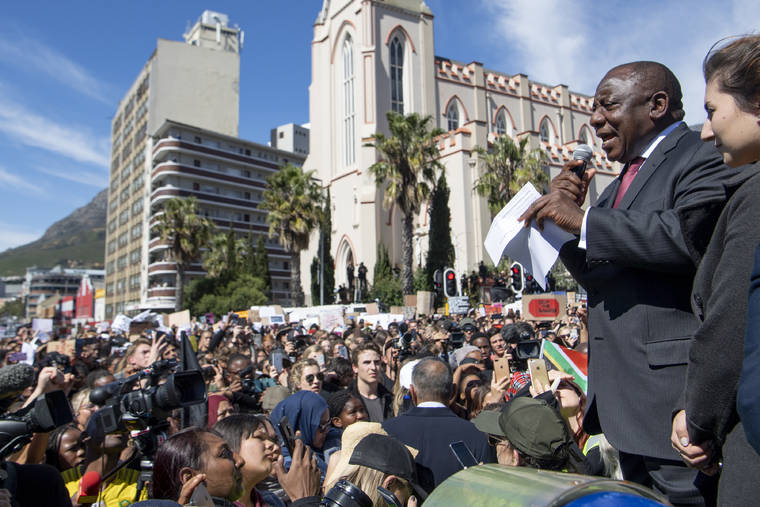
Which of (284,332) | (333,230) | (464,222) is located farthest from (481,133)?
(284,332)

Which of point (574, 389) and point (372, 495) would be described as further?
point (574, 389)

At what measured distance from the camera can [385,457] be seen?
2.48 m

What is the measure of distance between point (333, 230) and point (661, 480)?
37553 millimetres

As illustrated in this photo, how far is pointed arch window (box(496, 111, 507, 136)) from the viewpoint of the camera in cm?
4609

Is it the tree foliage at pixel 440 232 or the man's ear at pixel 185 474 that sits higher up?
the tree foliage at pixel 440 232

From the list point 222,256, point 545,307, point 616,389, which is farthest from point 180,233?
point 616,389

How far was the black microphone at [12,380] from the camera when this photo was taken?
90.7 inches

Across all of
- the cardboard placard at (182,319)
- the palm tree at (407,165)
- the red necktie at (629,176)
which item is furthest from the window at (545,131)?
the red necktie at (629,176)

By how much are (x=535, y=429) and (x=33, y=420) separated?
6.79ft

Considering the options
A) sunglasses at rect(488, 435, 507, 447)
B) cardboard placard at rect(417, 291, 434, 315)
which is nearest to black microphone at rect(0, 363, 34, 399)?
sunglasses at rect(488, 435, 507, 447)

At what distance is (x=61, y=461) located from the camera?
148 inches

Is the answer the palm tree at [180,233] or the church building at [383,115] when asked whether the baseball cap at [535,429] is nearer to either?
the church building at [383,115]

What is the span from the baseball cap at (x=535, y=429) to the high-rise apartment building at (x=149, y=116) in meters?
66.1

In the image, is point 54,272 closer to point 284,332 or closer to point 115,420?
point 284,332
